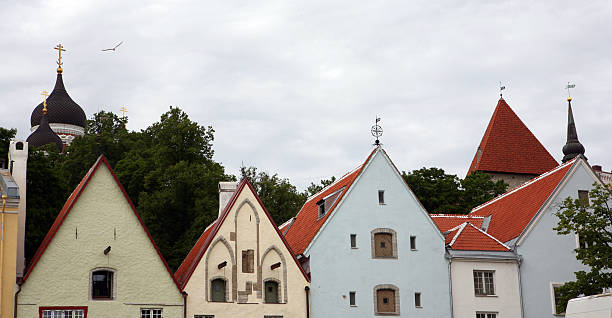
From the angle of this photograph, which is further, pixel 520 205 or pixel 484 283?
pixel 520 205

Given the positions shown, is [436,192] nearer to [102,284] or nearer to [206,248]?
[206,248]

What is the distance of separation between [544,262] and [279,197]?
2913 cm

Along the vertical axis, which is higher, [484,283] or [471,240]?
[471,240]

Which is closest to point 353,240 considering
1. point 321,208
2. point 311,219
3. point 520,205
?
point 321,208

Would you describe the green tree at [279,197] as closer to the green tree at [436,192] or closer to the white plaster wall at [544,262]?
the green tree at [436,192]

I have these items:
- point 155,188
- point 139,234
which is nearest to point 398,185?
point 139,234

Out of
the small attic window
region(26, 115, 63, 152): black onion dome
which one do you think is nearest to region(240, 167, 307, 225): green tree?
the small attic window

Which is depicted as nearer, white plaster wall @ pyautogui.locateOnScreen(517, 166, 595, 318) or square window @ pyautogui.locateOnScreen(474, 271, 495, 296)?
square window @ pyautogui.locateOnScreen(474, 271, 495, 296)

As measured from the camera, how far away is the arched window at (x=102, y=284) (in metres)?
40.3

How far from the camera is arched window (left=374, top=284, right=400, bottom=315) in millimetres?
44656

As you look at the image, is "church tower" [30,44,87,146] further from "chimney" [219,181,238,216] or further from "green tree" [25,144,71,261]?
"chimney" [219,181,238,216]

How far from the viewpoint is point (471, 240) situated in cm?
4750

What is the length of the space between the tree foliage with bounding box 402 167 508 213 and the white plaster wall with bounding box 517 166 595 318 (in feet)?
57.9

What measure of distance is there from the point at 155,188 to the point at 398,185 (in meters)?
24.5
